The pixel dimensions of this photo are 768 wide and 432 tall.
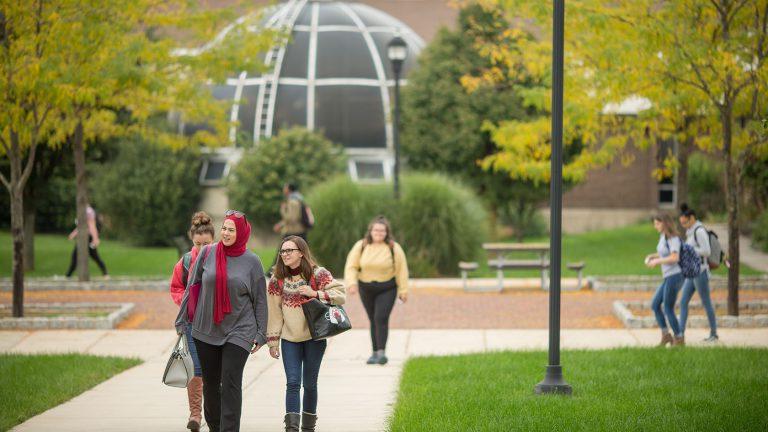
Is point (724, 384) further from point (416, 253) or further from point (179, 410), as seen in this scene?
point (416, 253)

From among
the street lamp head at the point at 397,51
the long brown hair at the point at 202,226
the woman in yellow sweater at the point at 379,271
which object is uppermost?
the street lamp head at the point at 397,51

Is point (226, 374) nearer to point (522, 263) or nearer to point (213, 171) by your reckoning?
point (522, 263)

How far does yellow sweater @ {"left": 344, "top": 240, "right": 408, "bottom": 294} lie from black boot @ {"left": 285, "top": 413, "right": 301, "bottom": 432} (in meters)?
3.89

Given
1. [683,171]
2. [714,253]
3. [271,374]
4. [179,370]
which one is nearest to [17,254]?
[271,374]

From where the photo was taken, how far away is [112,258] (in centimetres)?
2975

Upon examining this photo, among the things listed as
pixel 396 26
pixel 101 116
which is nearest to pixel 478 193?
pixel 396 26

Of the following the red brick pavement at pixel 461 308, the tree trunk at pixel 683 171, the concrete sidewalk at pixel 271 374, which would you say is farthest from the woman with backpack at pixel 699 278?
the tree trunk at pixel 683 171

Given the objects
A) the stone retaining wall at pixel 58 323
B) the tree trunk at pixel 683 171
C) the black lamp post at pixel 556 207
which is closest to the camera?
the black lamp post at pixel 556 207

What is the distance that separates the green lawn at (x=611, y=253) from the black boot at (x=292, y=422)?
1562 cm

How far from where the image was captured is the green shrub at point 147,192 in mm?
36344

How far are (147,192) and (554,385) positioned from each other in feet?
92.0

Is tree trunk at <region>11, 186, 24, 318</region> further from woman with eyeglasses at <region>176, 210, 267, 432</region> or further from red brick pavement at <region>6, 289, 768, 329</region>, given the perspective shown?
woman with eyeglasses at <region>176, 210, 267, 432</region>

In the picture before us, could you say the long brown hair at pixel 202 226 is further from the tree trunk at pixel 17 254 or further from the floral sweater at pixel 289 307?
the tree trunk at pixel 17 254

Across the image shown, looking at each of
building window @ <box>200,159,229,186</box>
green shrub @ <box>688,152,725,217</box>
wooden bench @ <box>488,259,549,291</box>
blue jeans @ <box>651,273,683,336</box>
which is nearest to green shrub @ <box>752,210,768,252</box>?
green shrub @ <box>688,152,725,217</box>
